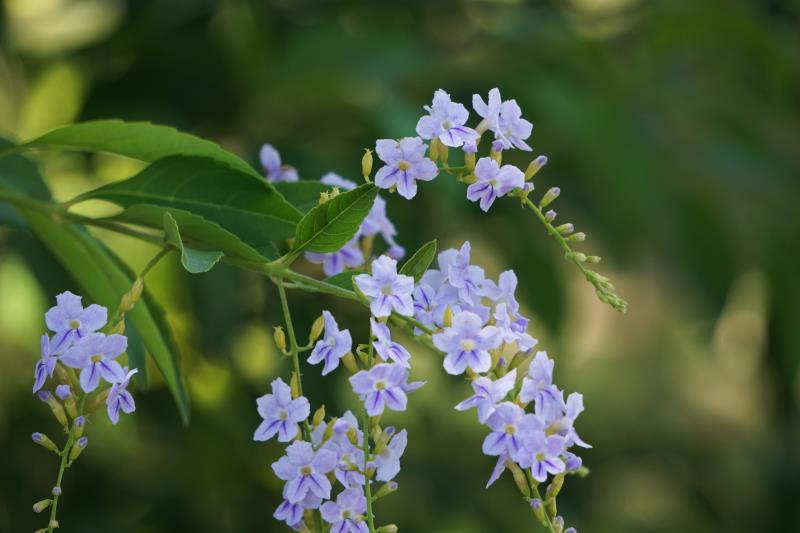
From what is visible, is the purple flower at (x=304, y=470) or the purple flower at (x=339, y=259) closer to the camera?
the purple flower at (x=304, y=470)

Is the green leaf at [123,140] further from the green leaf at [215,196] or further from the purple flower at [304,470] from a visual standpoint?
the purple flower at [304,470]

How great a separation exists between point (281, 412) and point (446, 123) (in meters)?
0.27

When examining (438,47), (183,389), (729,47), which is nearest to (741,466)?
(729,47)

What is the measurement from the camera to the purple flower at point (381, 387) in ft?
2.65

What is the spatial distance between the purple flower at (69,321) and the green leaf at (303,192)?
30 centimetres

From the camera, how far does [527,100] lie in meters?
1.98

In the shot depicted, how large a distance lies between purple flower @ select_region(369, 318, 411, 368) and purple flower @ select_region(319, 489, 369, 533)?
0.12m

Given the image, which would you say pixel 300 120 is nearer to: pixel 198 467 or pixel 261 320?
pixel 261 320

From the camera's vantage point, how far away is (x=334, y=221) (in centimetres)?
88

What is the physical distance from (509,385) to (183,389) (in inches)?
14.4

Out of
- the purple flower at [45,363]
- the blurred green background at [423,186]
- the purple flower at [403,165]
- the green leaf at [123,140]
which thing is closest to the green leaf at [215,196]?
the green leaf at [123,140]

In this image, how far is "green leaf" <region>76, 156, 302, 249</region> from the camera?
38.5 inches

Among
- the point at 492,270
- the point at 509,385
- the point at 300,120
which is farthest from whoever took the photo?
the point at 492,270

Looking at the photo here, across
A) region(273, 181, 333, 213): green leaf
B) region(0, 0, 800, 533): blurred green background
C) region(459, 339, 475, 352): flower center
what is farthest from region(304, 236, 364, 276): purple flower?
region(0, 0, 800, 533): blurred green background
